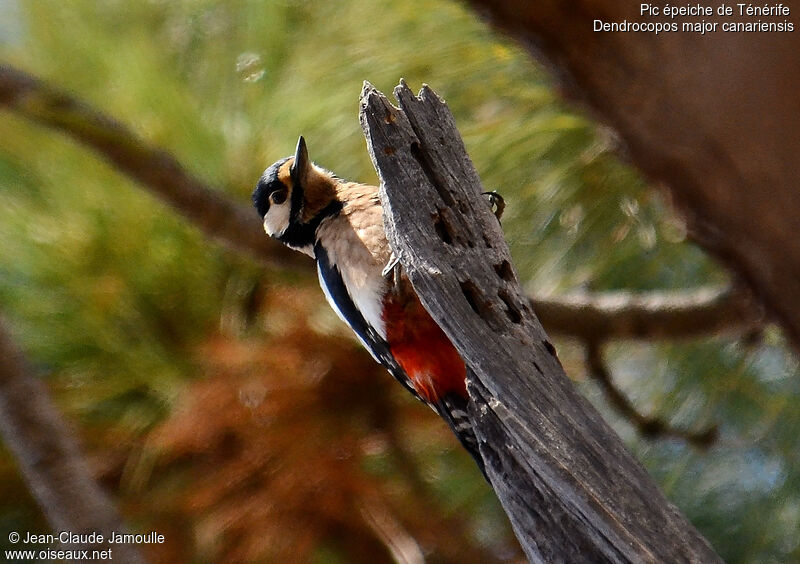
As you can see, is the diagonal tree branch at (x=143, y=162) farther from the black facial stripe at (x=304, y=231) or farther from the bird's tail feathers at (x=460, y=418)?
the bird's tail feathers at (x=460, y=418)

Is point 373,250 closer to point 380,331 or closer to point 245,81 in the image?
point 380,331

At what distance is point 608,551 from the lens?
873 mm

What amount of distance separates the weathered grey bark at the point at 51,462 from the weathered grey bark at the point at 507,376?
65 cm

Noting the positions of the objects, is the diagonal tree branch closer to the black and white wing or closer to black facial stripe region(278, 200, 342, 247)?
black facial stripe region(278, 200, 342, 247)

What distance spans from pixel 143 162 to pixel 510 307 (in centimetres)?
96

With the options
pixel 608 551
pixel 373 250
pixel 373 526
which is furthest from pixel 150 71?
pixel 608 551

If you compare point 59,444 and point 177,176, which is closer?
point 59,444

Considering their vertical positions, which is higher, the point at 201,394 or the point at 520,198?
the point at 520,198

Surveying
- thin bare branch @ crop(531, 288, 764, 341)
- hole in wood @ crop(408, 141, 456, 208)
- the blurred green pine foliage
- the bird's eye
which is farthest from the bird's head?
hole in wood @ crop(408, 141, 456, 208)

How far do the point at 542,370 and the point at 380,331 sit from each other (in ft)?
1.68

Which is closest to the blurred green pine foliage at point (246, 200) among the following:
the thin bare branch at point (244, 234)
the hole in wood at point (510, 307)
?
the thin bare branch at point (244, 234)

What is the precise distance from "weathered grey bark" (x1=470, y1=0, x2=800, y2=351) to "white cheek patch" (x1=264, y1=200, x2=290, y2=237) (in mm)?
531

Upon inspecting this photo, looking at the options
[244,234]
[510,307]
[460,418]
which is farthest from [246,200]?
[510,307]

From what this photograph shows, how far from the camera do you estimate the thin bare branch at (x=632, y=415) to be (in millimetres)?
1718
